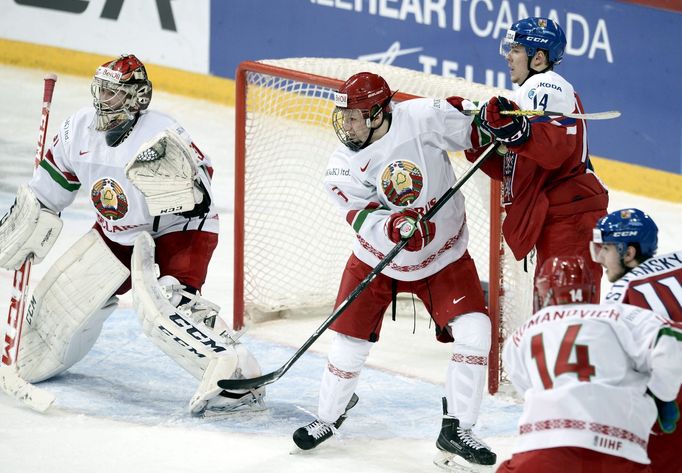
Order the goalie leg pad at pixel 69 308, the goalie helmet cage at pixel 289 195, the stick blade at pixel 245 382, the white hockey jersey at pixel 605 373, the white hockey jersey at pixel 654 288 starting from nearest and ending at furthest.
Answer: the white hockey jersey at pixel 605 373, the white hockey jersey at pixel 654 288, the stick blade at pixel 245 382, the goalie leg pad at pixel 69 308, the goalie helmet cage at pixel 289 195

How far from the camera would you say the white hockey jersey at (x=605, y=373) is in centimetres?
303

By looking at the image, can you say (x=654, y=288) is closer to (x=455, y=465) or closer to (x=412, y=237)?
(x=412, y=237)

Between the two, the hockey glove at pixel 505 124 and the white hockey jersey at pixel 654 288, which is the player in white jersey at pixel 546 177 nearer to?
the hockey glove at pixel 505 124

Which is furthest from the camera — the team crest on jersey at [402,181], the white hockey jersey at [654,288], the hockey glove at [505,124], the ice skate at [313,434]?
the ice skate at [313,434]

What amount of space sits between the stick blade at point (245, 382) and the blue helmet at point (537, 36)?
1315mm

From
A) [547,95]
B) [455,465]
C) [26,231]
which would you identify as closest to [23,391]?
[26,231]

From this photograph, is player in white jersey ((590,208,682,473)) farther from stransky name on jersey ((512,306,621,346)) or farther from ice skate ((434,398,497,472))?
ice skate ((434,398,497,472))

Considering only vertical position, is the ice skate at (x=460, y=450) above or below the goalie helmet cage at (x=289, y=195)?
below

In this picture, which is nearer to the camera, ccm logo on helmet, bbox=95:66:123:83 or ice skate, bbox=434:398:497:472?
ice skate, bbox=434:398:497:472

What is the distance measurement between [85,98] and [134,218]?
3.91 m

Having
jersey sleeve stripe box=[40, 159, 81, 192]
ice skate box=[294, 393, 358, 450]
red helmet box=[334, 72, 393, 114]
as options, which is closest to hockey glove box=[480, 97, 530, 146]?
red helmet box=[334, 72, 393, 114]

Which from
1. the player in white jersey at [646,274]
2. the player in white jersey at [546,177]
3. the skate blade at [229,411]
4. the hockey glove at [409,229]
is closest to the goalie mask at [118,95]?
the skate blade at [229,411]

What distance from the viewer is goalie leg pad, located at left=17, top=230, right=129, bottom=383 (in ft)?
15.8

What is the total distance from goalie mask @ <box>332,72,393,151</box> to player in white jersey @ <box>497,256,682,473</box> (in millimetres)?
1181
